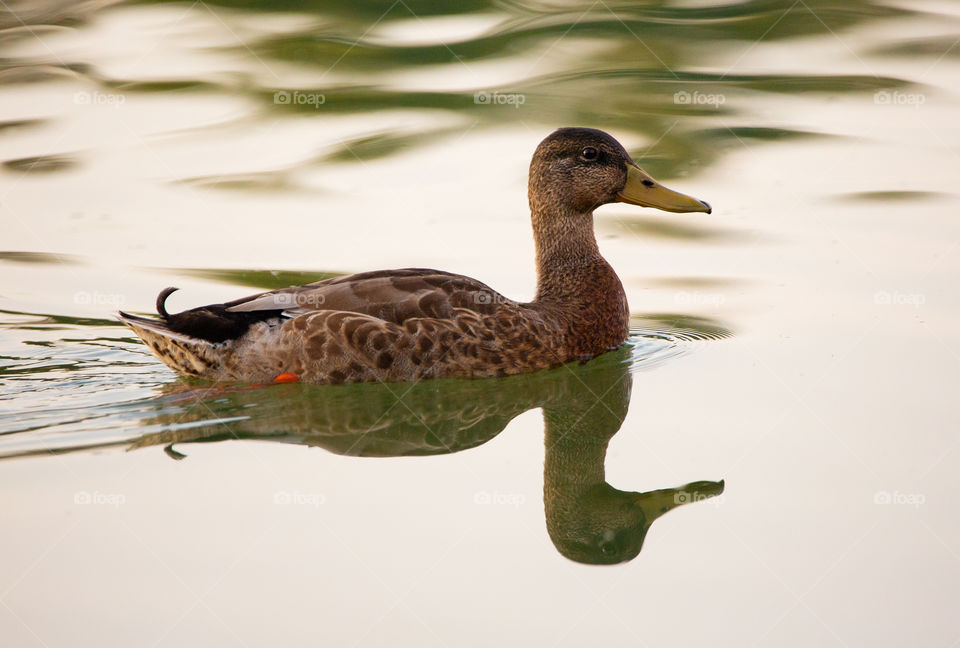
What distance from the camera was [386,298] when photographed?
830cm

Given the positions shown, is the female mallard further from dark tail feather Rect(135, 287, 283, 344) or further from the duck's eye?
the duck's eye

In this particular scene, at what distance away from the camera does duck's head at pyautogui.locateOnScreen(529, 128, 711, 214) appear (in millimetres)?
9102

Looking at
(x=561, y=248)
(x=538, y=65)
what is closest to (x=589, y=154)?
(x=561, y=248)

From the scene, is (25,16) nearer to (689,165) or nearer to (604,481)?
(689,165)

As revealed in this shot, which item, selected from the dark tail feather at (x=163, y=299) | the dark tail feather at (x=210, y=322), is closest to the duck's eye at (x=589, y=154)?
the dark tail feather at (x=210, y=322)

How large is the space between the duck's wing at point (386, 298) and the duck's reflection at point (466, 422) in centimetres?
49

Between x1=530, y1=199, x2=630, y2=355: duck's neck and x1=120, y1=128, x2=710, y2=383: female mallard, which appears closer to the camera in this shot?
x1=120, y1=128, x2=710, y2=383: female mallard

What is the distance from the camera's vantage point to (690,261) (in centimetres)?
1073

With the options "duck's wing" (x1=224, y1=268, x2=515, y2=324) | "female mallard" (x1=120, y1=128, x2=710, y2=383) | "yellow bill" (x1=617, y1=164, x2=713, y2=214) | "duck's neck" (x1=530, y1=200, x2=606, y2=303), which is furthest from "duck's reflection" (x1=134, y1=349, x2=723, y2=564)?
"yellow bill" (x1=617, y1=164, x2=713, y2=214)

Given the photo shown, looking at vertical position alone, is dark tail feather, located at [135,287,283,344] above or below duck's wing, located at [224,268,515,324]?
below

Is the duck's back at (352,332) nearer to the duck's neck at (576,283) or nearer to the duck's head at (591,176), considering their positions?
the duck's neck at (576,283)

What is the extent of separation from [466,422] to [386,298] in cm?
103

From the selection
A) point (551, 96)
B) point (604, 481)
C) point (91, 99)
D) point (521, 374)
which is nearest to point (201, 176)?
point (91, 99)

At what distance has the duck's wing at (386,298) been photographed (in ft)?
27.2
